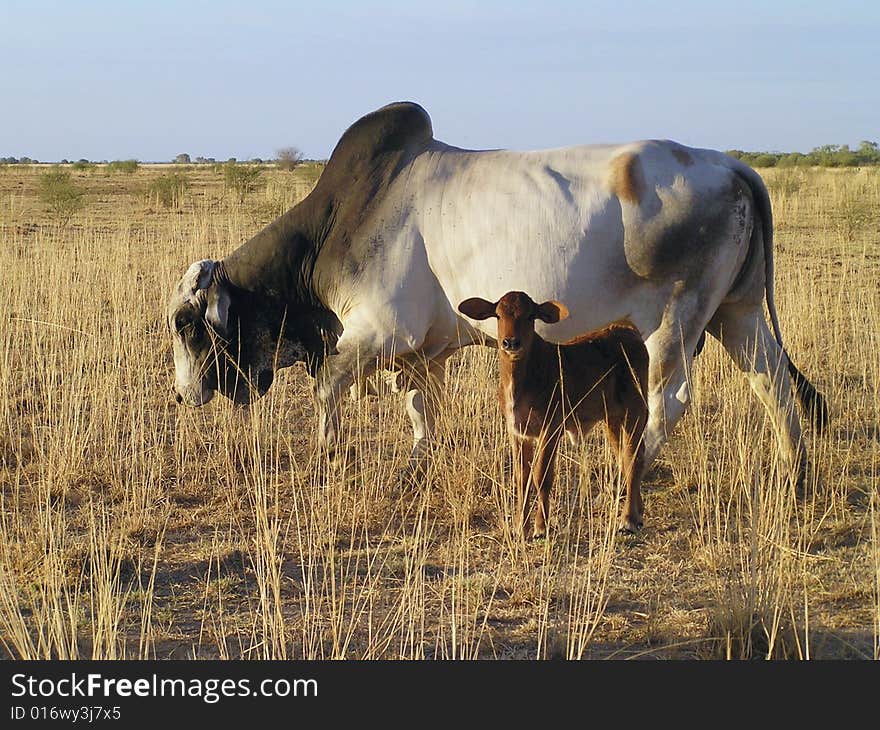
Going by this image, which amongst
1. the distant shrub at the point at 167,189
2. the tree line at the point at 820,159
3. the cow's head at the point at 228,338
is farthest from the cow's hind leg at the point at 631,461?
the tree line at the point at 820,159

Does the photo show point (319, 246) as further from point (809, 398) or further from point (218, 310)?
point (809, 398)

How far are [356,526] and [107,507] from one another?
1.35 metres

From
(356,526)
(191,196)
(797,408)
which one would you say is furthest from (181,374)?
(191,196)

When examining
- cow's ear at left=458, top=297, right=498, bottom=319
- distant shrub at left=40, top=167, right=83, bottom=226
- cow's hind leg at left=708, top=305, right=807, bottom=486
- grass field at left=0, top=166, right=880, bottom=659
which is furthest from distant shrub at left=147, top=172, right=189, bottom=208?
cow's ear at left=458, top=297, right=498, bottom=319

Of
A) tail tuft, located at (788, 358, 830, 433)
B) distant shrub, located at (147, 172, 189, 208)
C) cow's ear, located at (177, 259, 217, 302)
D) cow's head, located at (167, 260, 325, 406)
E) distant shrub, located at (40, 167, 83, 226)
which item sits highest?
distant shrub, located at (147, 172, 189, 208)

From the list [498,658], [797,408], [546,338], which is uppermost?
[546,338]

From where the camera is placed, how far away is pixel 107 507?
571 cm

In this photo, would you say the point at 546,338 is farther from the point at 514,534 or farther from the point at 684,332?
the point at 514,534

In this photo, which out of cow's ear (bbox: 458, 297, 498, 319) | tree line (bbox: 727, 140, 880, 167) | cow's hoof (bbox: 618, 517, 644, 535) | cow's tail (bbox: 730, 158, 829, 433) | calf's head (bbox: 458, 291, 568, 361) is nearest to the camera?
calf's head (bbox: 458, 291, 568, 361)

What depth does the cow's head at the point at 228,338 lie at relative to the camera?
6496 millimetres

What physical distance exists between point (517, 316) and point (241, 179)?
74.2 ft

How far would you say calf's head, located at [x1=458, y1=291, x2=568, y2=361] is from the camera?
492 centimetres

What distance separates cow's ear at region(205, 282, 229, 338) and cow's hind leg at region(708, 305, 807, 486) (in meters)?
2.90

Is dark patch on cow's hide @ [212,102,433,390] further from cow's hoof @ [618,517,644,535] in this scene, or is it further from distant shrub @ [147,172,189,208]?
distant shrub @ [147,172,189,208]
